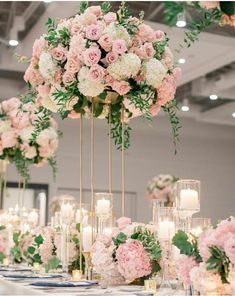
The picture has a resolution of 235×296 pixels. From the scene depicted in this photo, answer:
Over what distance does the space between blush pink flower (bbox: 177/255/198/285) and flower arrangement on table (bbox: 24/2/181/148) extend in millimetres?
1164

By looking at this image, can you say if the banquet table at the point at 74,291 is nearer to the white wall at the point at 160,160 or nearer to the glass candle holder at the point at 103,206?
the glass candle holder at the point at 103,206

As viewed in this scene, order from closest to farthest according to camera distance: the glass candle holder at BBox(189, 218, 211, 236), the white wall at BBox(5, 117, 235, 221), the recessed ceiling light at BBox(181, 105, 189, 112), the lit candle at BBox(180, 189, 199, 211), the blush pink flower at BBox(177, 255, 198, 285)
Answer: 1. the blush pink flower at BBox(177, 255, 198, 285)
2. the glass candle holder at BBox(189, 218, 211, 236)
3. the lit candle at BBox(180, 189, 199, 211)
4. the recessed ceiling light at BBox(181, 105, 189, 112)
5. the white wall at BBox(5, 117, 235, 221)

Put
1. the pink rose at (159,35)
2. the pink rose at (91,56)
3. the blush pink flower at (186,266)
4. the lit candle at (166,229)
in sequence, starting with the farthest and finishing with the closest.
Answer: the pink rose at (159,35), the pink rose at (91,56), the lit candle at (166,229), the blush pink flower at (186,266)

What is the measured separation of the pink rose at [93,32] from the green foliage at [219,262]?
1.40m

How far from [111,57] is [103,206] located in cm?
75

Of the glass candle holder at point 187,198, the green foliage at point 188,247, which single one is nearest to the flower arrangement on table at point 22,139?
the glass candle holder at point 187,198

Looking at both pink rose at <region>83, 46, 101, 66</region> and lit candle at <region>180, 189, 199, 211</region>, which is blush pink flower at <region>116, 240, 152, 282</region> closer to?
lit candle at <region>180, 189, 199, 211</region>

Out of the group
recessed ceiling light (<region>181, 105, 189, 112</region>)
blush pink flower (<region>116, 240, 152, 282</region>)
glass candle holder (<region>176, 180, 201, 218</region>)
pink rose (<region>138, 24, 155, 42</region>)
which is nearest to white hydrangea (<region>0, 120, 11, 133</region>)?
pink rose (<region>138, 24, 155, 42</region>)

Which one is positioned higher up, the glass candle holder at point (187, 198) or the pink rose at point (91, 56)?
the pink rose at point (91, 56)

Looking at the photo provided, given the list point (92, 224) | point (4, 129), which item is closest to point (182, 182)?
point (92, 224)

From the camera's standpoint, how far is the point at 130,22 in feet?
10.0

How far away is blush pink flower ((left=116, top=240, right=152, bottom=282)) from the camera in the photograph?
2.63 metres

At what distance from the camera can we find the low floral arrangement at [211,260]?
6.05ft

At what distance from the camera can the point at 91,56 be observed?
114 inches
